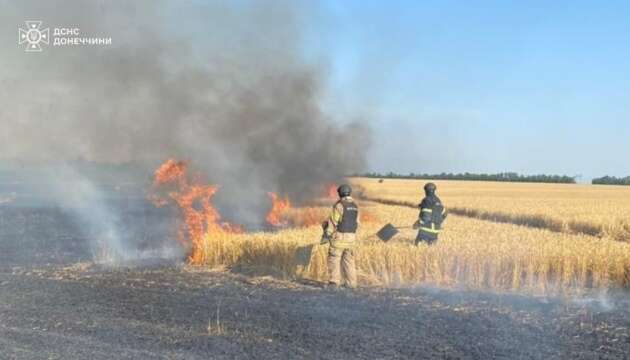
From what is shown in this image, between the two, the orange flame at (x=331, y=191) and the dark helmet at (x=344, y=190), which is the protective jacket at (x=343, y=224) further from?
the orange flame at (x=331, y=191)

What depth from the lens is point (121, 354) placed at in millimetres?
7426

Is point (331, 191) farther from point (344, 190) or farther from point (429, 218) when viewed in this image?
point (344, 190)

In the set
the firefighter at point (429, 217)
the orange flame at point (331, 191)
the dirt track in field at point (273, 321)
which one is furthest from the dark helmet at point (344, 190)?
the orange flame at point (331, 191)

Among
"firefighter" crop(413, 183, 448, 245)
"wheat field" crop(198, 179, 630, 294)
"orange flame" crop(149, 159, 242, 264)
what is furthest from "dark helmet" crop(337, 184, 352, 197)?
"orange flame" crop(149, 159, 242, 264)

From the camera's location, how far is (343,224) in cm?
1206

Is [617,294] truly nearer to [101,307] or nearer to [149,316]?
[149,316]

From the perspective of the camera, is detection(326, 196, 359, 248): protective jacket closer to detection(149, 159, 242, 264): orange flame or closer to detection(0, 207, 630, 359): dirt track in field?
detection(0, 207, 630, 359): dirt track in field

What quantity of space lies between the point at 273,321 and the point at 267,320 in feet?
0.35

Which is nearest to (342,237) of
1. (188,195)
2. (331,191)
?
(188,195)

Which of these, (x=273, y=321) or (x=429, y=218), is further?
(x=429, y=218)

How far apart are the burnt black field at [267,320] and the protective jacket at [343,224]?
3.17ft

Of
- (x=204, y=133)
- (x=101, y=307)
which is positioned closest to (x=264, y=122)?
(x=204, y=133)

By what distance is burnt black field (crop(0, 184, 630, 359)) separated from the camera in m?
7.78

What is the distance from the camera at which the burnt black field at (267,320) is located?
7.78m
